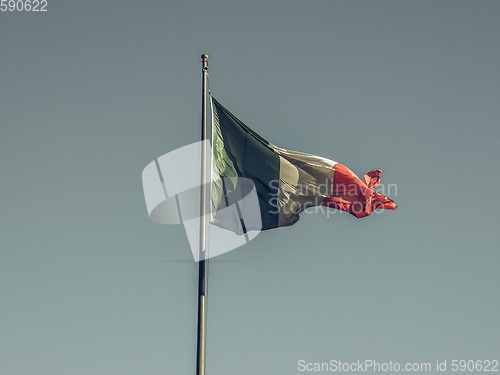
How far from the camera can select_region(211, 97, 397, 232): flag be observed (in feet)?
78.5

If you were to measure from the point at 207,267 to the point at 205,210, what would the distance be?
1.39 m

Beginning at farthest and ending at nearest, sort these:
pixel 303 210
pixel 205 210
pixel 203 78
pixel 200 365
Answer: pixel 303 210
pixel 203 78
pixel 205 210
pixel 200 365

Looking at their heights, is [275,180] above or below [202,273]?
above

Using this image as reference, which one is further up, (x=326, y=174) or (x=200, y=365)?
(x=326, y=174)

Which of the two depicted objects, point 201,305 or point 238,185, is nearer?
point 201,305

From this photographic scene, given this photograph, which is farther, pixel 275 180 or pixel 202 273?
pixel 275 180

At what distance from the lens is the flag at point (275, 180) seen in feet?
78.5

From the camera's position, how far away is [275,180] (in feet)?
82.1

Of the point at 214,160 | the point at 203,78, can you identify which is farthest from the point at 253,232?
the point at 203,78

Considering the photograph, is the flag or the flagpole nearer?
the flagpole

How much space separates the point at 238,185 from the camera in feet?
79.3

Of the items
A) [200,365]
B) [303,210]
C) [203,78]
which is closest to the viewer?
[200,365]

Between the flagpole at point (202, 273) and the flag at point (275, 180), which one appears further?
the flag at point (275, 180)

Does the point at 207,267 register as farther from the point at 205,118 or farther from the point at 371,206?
the point at 371,206
